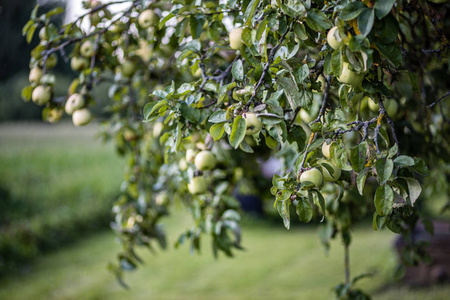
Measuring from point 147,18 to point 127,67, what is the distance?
0.92 feet

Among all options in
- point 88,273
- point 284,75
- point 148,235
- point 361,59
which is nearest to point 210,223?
point 148,235

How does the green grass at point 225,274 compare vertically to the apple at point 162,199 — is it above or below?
below

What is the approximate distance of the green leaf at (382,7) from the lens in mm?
564

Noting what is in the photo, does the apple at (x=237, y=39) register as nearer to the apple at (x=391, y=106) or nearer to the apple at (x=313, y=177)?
the apple at (x=313, y=177)

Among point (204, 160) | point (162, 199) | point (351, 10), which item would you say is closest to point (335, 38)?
point (351, 10)

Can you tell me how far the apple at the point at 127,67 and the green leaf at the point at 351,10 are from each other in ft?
3.11

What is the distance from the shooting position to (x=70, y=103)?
1.23 metres

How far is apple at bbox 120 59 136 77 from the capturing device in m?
1.40

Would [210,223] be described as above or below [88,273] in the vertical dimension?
above

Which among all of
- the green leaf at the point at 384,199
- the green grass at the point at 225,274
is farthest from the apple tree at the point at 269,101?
the green grass at the point at 225,274

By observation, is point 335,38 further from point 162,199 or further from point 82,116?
point 162,199

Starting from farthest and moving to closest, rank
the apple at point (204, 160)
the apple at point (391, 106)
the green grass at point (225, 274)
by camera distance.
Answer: the green grass at point (225, 274) → the apple at point (391, 106) → the apple at point (204, 160)

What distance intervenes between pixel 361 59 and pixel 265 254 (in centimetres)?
299

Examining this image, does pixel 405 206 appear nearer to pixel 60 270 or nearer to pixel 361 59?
pixel 361 59
